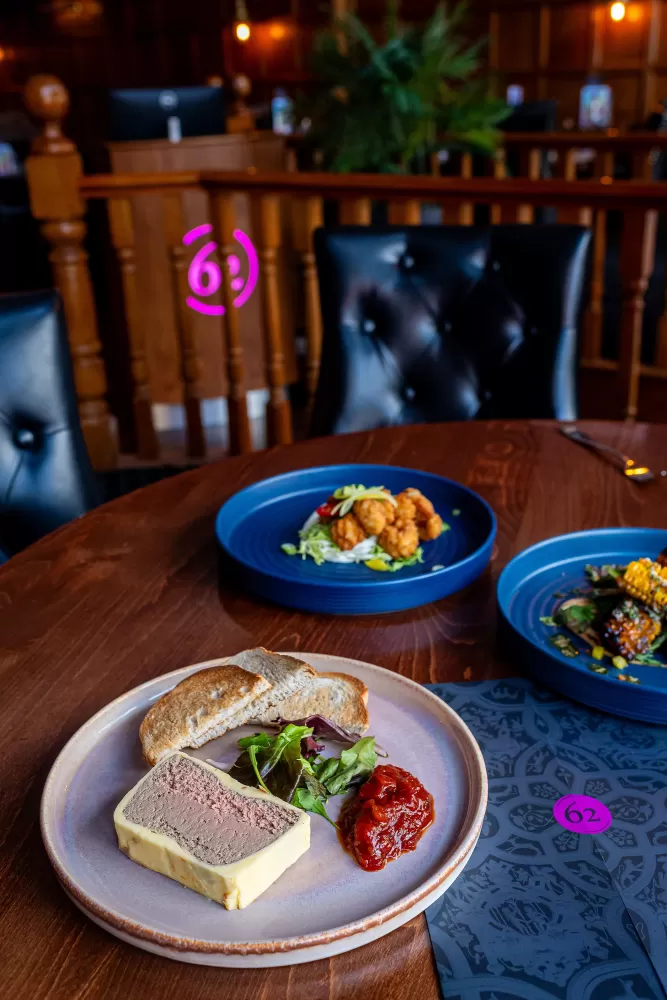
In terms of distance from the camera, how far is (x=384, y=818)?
61 centimetres

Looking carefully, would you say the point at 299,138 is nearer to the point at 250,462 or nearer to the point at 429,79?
the point at 429,79

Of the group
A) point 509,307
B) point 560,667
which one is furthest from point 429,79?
point 560,667

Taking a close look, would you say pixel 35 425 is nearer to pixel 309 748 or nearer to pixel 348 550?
pixel 348 550

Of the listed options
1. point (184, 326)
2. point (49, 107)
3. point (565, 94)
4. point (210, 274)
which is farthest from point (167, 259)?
point (565, 94)

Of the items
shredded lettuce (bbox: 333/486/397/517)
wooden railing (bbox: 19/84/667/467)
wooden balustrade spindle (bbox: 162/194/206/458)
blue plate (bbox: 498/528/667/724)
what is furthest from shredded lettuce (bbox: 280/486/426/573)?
wooden balustrade spindle (bbox: 162/194/206/458)

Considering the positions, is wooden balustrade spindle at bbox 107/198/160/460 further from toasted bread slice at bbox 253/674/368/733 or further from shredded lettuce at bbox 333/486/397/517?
toasted bread slice at bbox 253/674/368/733

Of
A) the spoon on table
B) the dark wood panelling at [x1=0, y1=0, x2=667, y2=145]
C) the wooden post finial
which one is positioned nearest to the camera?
the spoon on table

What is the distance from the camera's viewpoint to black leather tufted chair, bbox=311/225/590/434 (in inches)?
72.2

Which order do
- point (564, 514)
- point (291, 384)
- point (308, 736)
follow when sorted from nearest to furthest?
point (308, 736) < point (564, 514) < point (291, 384)

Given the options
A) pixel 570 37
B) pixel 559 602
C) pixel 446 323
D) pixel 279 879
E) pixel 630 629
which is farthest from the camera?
pixel 570 37

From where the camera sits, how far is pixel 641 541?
41.6 inches

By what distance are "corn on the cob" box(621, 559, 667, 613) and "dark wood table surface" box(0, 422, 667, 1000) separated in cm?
15

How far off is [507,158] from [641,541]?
503 centimetres

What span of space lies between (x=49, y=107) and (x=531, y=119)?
4.21 metres
